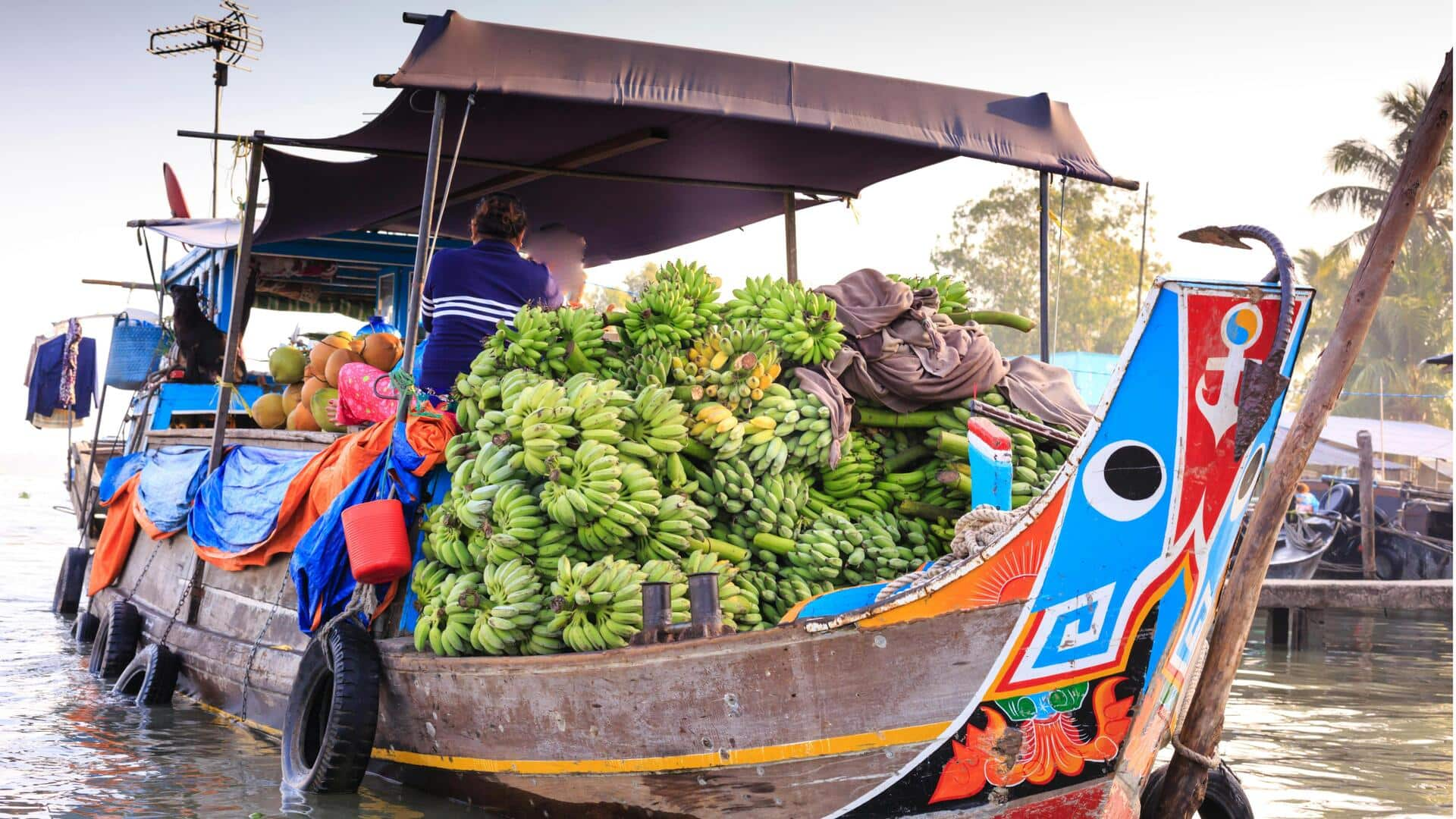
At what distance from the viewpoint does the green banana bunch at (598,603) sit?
362 centimetres

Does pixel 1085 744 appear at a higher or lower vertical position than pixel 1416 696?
higher

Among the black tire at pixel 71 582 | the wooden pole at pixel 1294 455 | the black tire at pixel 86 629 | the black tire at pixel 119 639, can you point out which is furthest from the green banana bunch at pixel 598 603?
the black tire at pixel 71 582

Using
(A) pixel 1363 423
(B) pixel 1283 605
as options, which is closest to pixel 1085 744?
(B) pixel 1283 605

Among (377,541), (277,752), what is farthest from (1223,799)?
(277,752)

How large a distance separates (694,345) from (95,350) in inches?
503

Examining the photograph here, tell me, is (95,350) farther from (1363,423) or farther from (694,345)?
(1363,423)

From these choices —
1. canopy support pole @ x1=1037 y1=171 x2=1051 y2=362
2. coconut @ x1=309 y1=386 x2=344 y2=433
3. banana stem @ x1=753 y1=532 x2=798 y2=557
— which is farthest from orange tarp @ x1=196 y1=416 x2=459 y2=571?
canopy support pole @ x1=1037 y1=171 x2=1051 y2=362

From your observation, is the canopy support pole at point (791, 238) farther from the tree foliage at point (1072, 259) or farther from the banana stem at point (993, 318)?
the tree foliage at point (1072, 259)

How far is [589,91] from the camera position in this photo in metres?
4.62

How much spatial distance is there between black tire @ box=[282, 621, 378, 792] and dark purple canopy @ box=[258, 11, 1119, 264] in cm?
210

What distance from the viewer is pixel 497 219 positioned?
4969 mm

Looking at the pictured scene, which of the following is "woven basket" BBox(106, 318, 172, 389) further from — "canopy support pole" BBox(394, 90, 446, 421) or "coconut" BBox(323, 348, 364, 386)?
"canopy support pole" BBox(394, 90, 446, 421)

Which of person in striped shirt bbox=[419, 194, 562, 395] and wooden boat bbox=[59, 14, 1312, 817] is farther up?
person in striped shirt bbox=[419, 194, 562, 395]

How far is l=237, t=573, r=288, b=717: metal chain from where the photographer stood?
577cm
